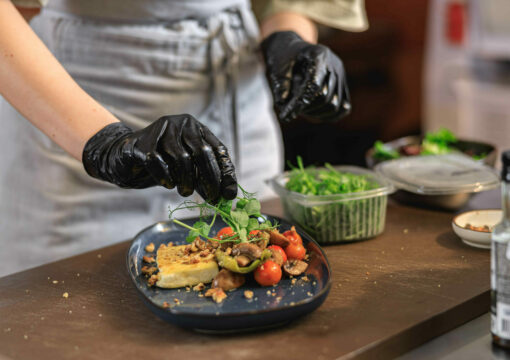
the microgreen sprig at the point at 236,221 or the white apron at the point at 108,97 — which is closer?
the microgreen sprig at the point at 236,221

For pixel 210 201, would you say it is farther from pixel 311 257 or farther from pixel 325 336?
pixel 325 336

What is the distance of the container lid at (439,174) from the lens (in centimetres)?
154

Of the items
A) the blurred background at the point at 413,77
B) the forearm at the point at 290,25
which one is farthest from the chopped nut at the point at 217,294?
the blurred background at the point at 413,77

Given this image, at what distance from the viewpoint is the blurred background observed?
3801 mm

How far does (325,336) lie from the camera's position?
1.02 m

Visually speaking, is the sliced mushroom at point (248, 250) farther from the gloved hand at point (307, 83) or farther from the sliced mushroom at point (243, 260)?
the gloved hand at point (307, 83)

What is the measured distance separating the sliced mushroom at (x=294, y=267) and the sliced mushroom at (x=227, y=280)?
90 mm

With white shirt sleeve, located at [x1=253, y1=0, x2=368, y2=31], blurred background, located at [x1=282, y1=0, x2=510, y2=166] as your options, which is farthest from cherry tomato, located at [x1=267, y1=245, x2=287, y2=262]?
blurred background, located at [x1=282, y1=0, x2=510, y2=166]

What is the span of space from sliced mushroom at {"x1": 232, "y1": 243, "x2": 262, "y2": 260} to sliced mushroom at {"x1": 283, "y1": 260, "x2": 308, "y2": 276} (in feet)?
0.23

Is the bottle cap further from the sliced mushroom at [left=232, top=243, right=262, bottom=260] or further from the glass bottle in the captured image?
the sliced mushroom at [left=232, top=243, right=262, bottom=260]

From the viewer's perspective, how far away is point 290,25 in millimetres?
1947

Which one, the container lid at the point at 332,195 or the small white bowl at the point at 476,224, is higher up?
the container lid at the point at 332,195

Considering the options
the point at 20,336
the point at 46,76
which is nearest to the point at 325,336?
the point at 20,336

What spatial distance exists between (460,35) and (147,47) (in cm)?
316
